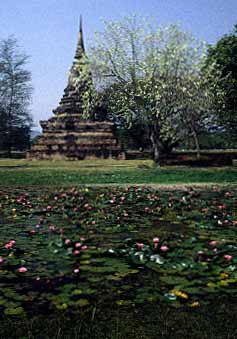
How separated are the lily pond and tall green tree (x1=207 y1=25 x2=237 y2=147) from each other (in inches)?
1122

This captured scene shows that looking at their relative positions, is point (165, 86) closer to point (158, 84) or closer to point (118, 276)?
point (158, 84)

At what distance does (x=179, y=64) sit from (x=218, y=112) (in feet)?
21.0

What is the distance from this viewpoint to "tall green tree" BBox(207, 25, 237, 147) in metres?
35.7

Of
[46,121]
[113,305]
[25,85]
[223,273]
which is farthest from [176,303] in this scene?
[25,85]

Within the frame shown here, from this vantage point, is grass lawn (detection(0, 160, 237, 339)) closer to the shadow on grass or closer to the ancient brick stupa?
the shadow on grass

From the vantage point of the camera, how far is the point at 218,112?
35.8m

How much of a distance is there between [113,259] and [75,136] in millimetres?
37877

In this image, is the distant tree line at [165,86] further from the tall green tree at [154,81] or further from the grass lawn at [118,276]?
the grass lawn at [118,276]

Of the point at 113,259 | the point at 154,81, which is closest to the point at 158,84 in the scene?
the point at 154,81

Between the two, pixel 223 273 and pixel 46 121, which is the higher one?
pixel 46 121

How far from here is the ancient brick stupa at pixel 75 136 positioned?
4150 cm

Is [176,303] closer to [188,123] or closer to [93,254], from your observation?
[93,254]

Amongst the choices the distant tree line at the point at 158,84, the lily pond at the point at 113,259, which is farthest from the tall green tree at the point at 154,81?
the lily pond at the point at 113,259

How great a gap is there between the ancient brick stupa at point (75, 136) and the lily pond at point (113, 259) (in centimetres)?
3230
